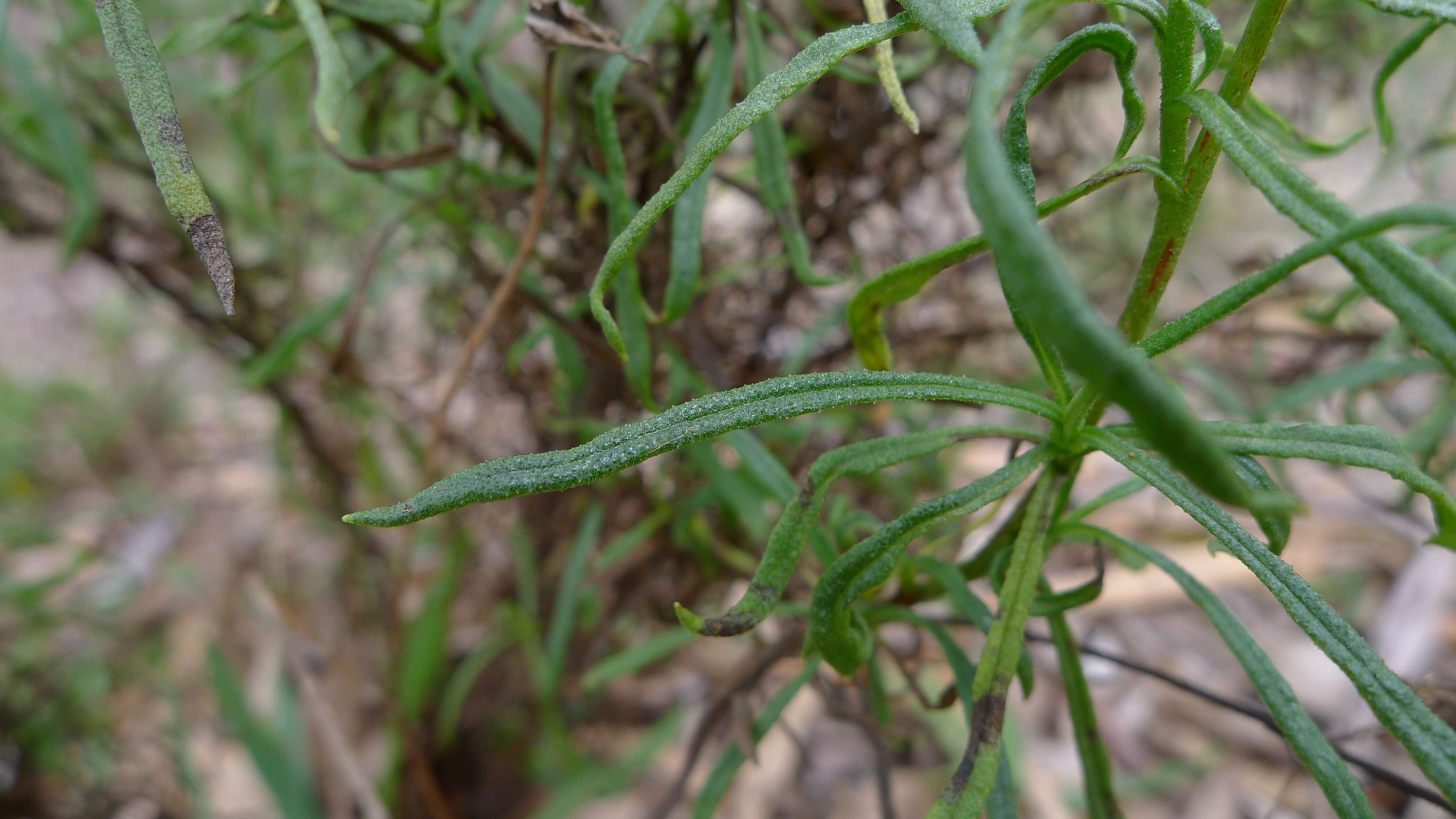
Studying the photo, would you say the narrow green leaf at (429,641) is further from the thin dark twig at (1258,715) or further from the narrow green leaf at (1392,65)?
the narrow green leaf at (1392,65)

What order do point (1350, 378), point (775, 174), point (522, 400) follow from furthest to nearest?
point (522, 400), point (1350, 378), point (775, 174)

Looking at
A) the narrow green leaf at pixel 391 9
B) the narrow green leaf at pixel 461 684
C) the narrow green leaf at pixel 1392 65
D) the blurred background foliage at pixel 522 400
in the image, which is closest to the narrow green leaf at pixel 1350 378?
the blurred background foliage at pixel 522 400

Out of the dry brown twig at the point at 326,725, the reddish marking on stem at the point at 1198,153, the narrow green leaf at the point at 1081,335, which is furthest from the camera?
the dry brown twig at the point at 326,725

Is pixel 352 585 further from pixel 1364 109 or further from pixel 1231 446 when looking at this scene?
pixel 1364 109

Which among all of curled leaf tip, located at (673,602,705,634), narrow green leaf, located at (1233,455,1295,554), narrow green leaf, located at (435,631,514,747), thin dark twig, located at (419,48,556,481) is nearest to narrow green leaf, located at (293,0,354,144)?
thin dark twig, located at (419,48,556,481)

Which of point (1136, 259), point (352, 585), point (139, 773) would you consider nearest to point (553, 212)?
point (352, 585)

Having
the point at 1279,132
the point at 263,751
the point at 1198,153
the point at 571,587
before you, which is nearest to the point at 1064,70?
the point at 1198,153

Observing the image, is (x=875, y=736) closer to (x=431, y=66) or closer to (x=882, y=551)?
(x=882, y=551)
